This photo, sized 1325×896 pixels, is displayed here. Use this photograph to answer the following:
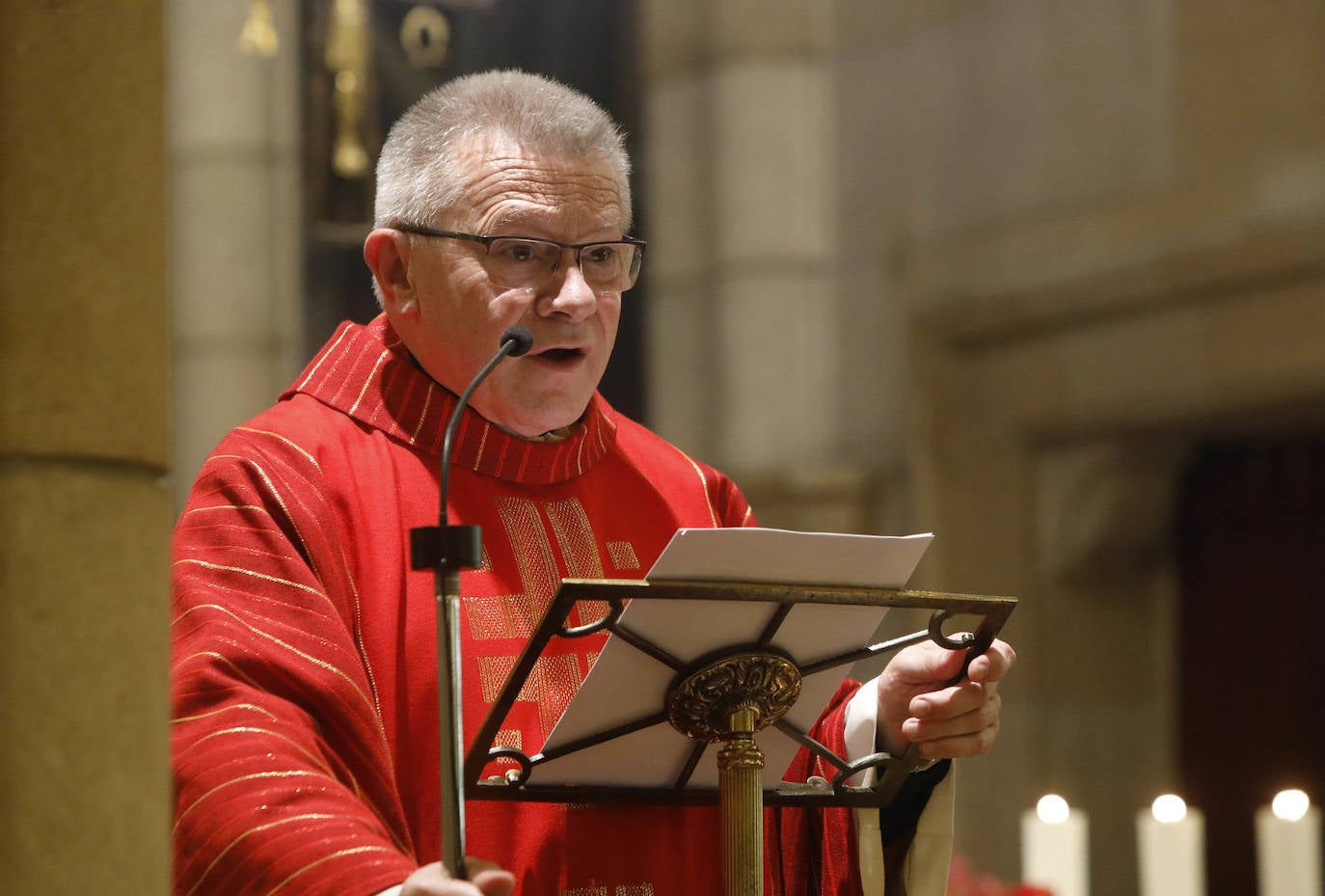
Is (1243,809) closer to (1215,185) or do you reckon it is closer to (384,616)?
(1215,185)

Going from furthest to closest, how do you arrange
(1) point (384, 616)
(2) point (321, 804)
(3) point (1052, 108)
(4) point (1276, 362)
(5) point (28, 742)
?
(3) point (1052, 108) < (4) point (1276, 362) < (1) point (384, 616) < (2) point (321, 804) < (5) point (28, 742)

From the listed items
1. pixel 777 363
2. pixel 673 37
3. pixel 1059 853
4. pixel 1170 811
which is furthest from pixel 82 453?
pixel 673 37

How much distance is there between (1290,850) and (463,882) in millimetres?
1926

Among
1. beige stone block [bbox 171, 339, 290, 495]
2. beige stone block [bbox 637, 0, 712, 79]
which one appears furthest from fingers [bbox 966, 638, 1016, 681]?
beige stone block [bbox 637, 0, 712, 79]

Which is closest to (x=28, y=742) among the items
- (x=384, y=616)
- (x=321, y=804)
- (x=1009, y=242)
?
(x=321, y=804)

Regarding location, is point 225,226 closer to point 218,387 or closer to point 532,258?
point 218,387

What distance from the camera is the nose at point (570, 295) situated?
2.67m

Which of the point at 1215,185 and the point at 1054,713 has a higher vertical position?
the point at 1215,185

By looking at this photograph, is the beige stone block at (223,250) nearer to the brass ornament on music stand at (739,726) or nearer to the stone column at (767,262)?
the stone column at (767,262)

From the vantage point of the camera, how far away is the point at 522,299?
2.70m

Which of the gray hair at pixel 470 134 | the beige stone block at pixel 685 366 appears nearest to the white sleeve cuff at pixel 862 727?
the gray hair at pixel 470 134

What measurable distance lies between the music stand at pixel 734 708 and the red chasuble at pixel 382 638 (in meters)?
0.19

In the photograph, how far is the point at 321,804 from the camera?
2137mm

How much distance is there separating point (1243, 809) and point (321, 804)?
4273 mm
